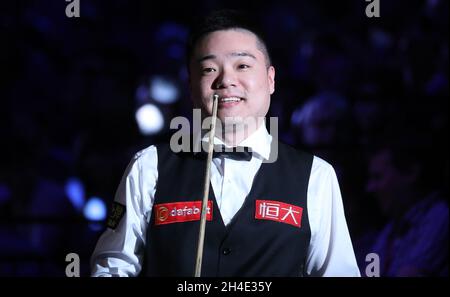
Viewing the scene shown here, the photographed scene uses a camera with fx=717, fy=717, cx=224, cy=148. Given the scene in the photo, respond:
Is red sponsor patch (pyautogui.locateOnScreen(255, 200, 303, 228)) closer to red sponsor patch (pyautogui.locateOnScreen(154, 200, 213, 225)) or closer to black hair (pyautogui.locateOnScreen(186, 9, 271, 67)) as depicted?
red sponsor patch (pyautogui.locateOnScreen(154, 200, 213, 225))

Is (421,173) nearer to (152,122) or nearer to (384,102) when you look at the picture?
(384,102)

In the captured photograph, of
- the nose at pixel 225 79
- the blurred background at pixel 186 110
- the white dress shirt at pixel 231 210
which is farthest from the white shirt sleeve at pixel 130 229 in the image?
the blurred background at pixel 186 110

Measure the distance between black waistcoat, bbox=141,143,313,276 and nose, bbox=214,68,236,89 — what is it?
0.22 meters

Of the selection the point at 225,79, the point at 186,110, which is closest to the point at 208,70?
the point at 225,79

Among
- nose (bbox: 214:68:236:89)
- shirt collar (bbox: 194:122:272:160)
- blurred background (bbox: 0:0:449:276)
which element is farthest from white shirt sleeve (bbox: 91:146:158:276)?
blurred background (bbox: 0:0:449:276)

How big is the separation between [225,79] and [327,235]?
0.41 meters

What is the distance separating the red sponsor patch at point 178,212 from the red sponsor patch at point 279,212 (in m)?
0.11

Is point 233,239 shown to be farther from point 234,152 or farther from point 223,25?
point 223,25

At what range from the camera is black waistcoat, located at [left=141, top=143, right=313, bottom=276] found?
1.50 metres

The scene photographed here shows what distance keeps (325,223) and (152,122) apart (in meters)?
1.80

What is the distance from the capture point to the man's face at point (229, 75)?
1.56 meters

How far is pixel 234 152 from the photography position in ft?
5.39

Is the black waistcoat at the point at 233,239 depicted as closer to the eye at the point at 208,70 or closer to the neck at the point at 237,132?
the neck at the point at 237,132
